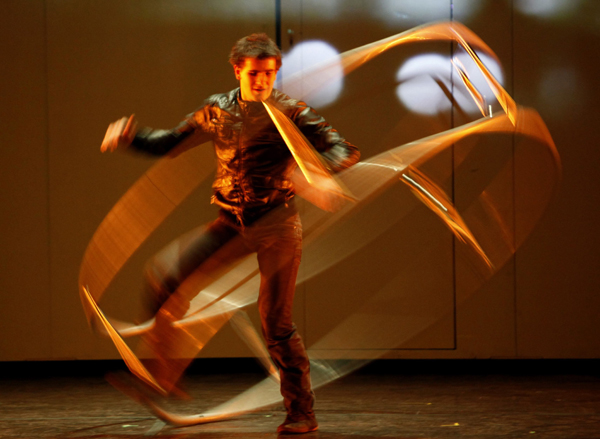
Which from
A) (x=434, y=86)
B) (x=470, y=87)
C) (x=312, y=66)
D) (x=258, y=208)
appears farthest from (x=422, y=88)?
(x=258, y=208)

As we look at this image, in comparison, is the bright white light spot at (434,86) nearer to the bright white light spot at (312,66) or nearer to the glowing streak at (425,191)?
the bright white light spot at (312,66)

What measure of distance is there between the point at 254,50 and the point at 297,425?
150 centimetres

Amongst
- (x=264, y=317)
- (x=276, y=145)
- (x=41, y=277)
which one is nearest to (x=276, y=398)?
(x=264, y=317)

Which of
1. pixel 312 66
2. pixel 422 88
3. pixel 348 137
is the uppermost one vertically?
pixel 312 66

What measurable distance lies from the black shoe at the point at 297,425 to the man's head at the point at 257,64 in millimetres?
1307

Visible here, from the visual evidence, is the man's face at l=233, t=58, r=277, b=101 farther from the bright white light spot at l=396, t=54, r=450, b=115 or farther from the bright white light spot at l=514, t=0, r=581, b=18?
the bright white light spot at l=514, t=0, r=581, b=18

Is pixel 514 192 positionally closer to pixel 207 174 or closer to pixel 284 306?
pixel 207 174

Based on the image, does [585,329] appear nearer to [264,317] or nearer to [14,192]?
[264,317]

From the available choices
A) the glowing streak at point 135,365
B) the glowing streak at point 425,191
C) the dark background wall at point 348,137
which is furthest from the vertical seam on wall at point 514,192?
the glowing streak at point 135,365

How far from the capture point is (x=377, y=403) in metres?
3.15

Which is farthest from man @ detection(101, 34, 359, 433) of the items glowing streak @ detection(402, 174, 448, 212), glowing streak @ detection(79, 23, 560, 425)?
glowing streak @ detection(402, 174, 448, 212)

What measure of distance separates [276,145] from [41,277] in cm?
237

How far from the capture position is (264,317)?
2547 millimetres

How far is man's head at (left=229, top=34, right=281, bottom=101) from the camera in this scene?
2.44m
